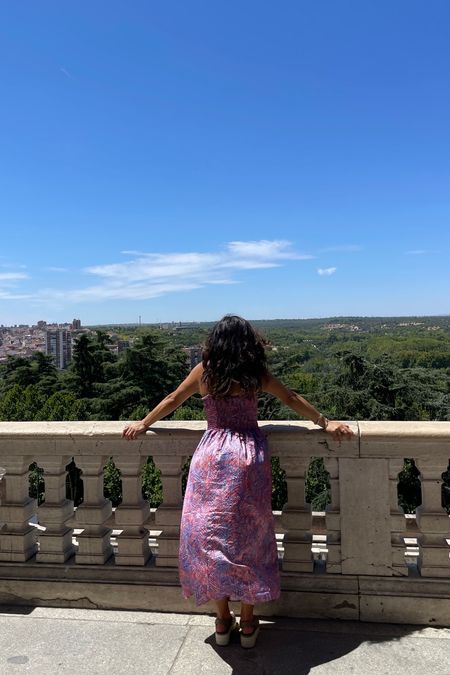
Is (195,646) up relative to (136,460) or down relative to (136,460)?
down

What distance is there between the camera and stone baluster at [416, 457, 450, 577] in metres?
3.34

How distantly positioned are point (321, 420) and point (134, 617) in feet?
5.83

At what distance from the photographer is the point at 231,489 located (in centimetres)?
303

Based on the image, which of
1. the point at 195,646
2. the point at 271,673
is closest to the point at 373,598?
the point at 271,673

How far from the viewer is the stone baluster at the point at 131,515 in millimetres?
3623

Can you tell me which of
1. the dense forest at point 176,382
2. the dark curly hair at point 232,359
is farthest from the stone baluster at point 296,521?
the dense forest at point 176,382

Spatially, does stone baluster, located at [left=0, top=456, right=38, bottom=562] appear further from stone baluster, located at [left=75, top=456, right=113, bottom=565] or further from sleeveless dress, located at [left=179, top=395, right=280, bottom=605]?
sleeveless dress, located at [left=179, top=395, right=280, bottom=605]

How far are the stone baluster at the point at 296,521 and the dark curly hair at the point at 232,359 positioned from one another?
66cm

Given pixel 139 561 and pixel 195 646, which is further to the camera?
pixel 139 561

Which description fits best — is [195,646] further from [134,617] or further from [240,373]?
[240,373]

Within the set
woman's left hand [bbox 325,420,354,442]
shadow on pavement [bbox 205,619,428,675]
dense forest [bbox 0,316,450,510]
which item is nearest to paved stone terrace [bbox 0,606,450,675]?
shadow on pavement [bbox 205,619,428,675]

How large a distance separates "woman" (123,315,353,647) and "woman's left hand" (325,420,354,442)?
229 millimetres

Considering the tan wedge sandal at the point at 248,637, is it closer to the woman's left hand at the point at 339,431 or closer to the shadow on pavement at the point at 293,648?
the shadow on pavement at the point at 293,648

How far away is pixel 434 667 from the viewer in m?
2.91
